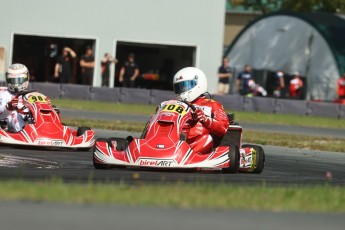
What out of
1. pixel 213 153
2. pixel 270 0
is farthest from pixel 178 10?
pixel 213 153

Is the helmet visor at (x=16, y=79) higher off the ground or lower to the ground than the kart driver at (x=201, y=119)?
higher

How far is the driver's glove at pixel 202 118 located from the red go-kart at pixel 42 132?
2891 mm

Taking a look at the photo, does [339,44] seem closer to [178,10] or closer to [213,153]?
[178,10]

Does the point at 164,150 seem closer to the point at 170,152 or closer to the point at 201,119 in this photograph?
the point at 170,152

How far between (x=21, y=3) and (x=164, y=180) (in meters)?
25.9

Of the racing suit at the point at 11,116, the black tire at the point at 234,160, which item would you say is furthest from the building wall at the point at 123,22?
the black tire at the point at 234,160

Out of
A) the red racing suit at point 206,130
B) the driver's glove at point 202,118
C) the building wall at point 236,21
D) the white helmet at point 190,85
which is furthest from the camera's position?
the building wall at point 236,21

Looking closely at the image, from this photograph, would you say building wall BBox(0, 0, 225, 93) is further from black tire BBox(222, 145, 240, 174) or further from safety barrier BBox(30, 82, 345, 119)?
black tire BBox(222, 145, 240, 174)

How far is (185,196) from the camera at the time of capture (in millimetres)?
8562

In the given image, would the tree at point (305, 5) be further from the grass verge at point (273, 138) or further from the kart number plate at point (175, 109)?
the kart number plate at point (175, 109)

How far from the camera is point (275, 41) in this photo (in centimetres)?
4244

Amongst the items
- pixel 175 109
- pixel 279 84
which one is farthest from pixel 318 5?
pixel 175 109

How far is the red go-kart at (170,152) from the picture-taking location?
12.4 metres

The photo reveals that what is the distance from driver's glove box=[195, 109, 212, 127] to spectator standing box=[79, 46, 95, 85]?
21526 millimetres
